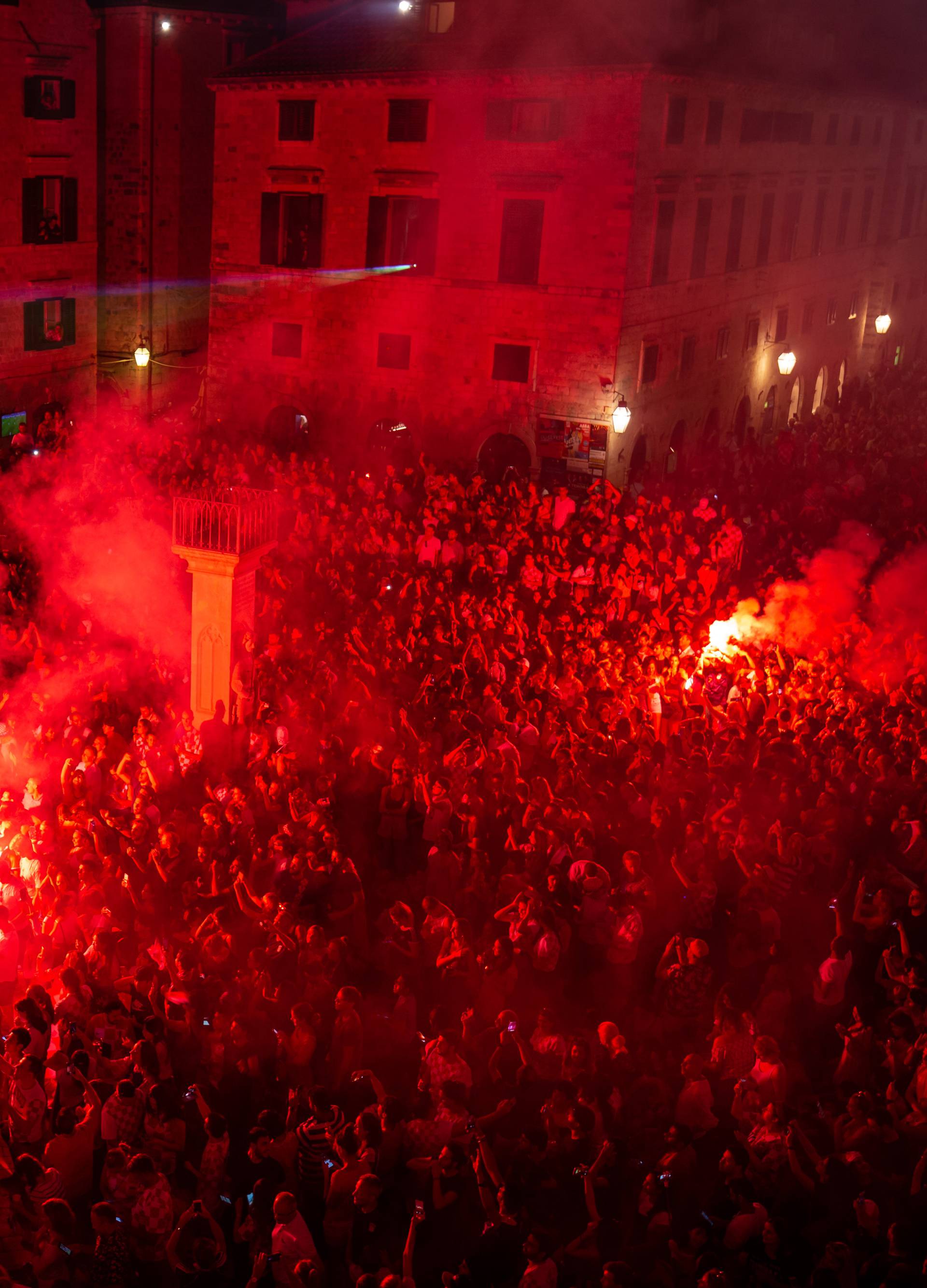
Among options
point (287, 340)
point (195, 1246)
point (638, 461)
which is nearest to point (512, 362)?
point (638, 461)

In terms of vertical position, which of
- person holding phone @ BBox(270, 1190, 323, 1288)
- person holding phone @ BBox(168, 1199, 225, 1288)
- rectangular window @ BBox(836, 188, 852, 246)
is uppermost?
rectangular window @ BBox(836, 188, 852, 246)

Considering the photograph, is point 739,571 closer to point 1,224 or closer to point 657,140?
point 657,140

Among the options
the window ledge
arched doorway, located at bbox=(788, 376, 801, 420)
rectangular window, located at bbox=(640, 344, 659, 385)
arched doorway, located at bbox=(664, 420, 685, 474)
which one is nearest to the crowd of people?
rectangular window, located at bbox=(640, 344, 659, 385)

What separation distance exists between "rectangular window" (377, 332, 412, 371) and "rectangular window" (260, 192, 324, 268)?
6.67 ft

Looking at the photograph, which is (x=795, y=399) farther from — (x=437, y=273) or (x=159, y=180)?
(x=159, y=180)

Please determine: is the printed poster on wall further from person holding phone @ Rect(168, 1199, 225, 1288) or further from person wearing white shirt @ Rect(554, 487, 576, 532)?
person holding phone @ Rect(168, 1199, 225, 1288)

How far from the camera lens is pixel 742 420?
Result: 29.7 meters

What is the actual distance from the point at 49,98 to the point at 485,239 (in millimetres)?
9328

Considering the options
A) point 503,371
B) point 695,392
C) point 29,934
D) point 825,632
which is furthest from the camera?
point 695,392

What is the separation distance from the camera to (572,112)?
2178 centimetres

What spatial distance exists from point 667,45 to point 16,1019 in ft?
64.8

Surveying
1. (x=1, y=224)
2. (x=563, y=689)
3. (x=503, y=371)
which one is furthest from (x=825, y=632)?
(x=1, y=224)

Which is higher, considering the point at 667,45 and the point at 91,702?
the point at 667,45

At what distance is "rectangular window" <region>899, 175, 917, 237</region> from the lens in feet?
129
